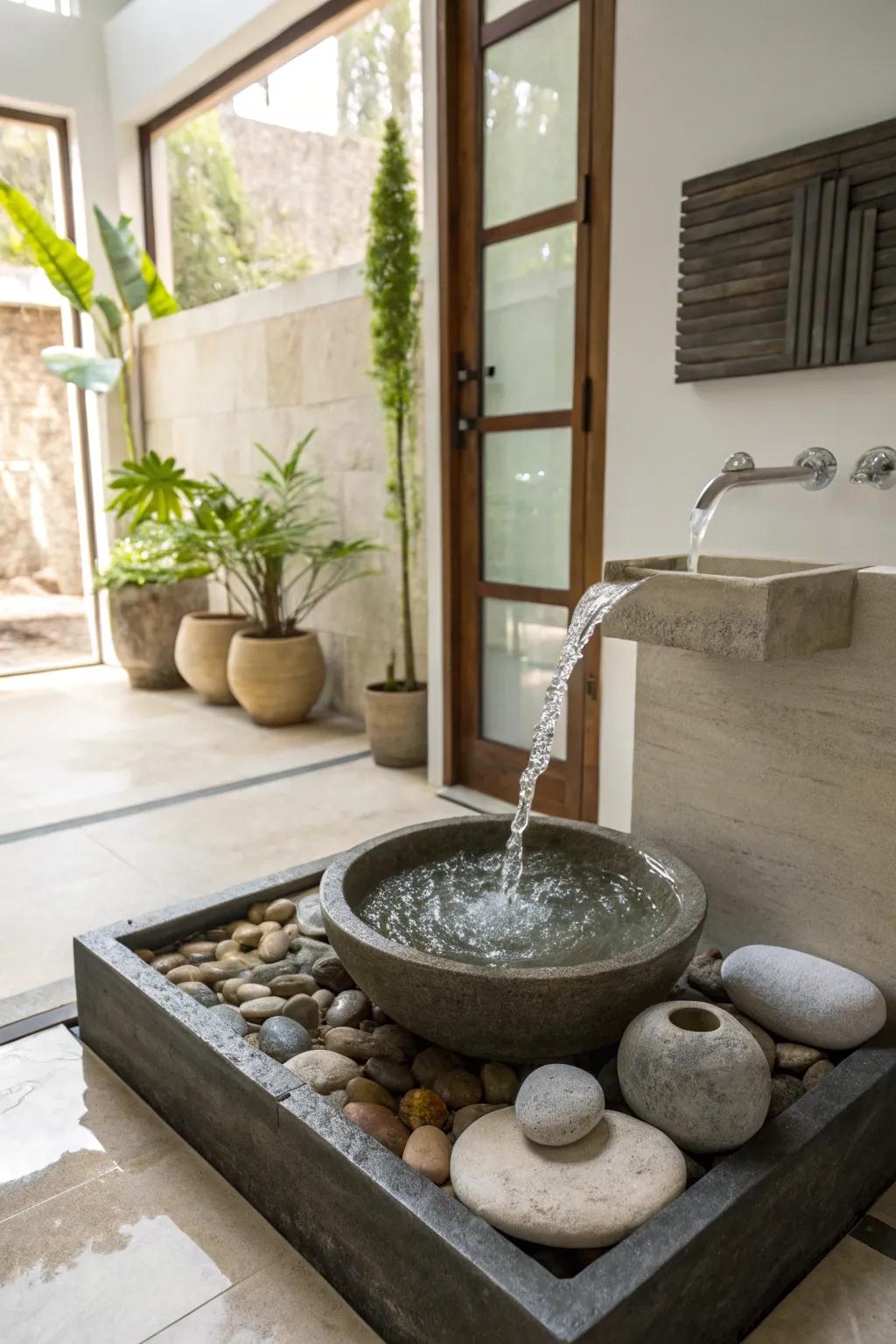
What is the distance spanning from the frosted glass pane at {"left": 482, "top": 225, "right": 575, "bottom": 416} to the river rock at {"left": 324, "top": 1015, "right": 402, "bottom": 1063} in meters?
1.93

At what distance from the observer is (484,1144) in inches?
53.2

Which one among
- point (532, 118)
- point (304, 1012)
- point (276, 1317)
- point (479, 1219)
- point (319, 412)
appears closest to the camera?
point (479, 1219)

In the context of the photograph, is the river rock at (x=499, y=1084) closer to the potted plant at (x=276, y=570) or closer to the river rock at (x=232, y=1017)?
the river rock at (x=232, y=1017)

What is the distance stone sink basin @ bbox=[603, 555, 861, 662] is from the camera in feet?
5.11

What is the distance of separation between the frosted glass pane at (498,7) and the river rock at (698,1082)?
2.80 metres

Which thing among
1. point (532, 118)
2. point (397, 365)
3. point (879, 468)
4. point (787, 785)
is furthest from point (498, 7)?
point (787, 785)

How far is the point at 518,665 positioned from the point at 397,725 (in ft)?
2.04

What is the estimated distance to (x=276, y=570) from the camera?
4242 millimetres

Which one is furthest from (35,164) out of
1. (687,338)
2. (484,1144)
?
(484,1144)

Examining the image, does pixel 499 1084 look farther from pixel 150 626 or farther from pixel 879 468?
pixel 150 626

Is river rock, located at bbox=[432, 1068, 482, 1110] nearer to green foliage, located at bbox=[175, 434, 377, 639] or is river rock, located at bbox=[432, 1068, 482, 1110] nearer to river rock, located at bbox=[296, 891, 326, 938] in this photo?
river rock, located at bbox=[296, 891, 326, 938]

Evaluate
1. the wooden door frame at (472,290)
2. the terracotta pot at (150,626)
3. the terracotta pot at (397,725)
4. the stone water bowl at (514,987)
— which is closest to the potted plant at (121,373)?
the terracotta pot at (150,626)

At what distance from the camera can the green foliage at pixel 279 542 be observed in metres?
4.14

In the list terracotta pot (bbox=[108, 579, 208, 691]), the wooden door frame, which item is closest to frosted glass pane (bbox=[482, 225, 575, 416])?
the wooden door frame
